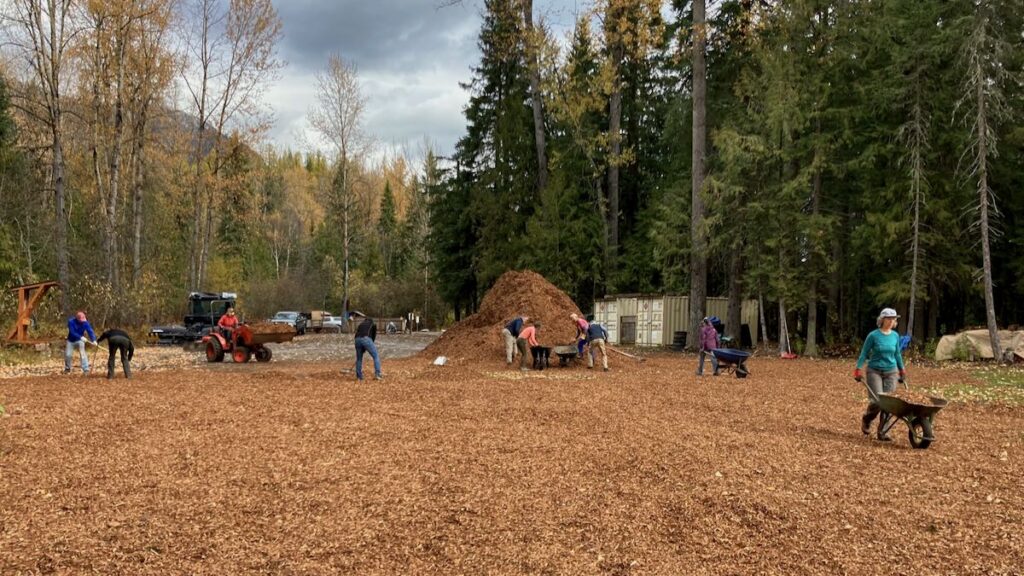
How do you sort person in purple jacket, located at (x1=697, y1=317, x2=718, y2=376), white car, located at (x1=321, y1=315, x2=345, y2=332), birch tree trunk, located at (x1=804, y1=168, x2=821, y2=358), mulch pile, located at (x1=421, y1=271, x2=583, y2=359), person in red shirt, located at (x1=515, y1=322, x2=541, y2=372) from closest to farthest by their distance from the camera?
person in purple jacket, located at (x1=697, y1=317, x2=718, y2=376)
person in red shirt, located at (x1=515, y1=322, x2=541, y2=372)
mulch pile, located at (x1=421, y1=271, x2=583, y2=359)
birch tree trunk, located at (x1=804, y1=168, x2=821, y2=358)
white car, located at (x1=321, y1=315, x2=345, y2=332)

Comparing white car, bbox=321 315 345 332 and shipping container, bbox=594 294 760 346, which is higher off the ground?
shipping container, bbox=594 294 760 346

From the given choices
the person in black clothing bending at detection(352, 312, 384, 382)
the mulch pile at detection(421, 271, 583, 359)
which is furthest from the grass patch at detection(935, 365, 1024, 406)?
the person in black clothing bending at detection(352, 312, 384, 382)

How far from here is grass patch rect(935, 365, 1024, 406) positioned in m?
11.1

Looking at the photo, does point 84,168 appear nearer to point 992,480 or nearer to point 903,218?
point 903,218

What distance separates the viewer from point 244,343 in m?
18.9

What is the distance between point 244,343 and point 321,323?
25.6 m

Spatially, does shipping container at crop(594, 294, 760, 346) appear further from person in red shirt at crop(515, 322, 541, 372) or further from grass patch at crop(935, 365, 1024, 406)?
grass patch at crop(935, 365, 1024, 406)

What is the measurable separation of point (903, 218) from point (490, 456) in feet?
62.7

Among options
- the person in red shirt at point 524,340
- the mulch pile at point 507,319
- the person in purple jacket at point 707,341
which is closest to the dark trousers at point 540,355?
the person in red shirt at point 524,340

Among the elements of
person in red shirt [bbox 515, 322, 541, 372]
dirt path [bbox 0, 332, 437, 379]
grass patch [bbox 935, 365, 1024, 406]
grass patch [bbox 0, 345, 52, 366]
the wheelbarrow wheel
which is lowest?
dirt path [bbox 0, 332, 437, 379]

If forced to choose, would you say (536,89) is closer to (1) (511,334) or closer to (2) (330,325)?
(1) (511,334)

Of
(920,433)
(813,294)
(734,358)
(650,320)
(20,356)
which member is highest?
(813,294)

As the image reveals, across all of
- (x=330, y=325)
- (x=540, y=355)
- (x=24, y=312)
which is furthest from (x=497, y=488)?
(x=330, y=325)

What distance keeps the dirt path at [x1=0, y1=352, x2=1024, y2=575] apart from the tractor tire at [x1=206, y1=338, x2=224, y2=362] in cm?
825
